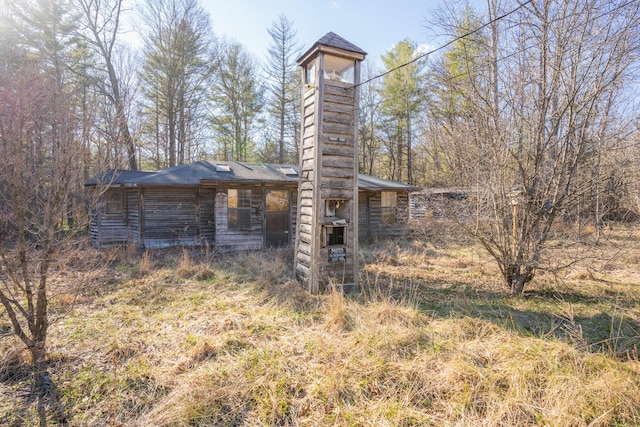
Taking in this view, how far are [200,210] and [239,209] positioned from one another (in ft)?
4.37

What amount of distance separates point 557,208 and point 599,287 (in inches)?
95.7

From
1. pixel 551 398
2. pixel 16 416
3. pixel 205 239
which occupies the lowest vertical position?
pixel 16 416

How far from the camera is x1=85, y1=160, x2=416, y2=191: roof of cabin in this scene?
9.72 m

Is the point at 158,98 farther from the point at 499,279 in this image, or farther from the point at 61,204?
the point at 499,279

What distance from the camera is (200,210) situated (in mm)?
10484

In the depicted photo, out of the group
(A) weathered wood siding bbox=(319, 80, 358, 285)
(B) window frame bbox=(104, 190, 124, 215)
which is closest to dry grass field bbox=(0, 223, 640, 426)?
(A) weathered wood siding bbox=(319, 80, 358, 285)

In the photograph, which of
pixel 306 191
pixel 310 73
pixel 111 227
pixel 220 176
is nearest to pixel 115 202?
pixel 111 227

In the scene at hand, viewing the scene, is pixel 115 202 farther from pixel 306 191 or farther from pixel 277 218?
pixel 306 191

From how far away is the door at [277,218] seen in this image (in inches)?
427

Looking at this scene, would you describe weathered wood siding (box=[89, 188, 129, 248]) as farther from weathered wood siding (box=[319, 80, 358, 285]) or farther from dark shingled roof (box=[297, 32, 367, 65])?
dark shingled roof (box=[297, 32, 367, 65])

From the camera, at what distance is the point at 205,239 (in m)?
10.5

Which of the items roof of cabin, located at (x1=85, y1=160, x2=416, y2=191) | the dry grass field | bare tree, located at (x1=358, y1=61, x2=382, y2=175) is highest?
bare tree, located at (x1=358, y1=61, x2=382, y2=175)

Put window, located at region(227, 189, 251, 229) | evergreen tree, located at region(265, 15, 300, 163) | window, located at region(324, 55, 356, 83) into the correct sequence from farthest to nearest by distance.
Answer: evergreen tree, located at region(265, 15, 300, 163), window, located at region(227, 189, 251, 229), window, located at region(324, 55, 356, 83)

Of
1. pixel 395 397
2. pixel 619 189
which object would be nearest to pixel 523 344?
pixel 395 397
